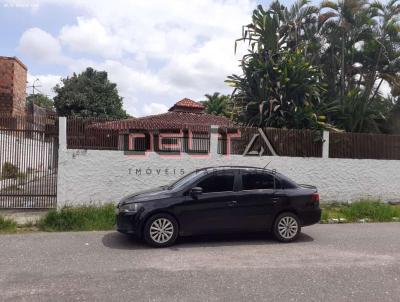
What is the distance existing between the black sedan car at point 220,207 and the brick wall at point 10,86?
1036 centimetres

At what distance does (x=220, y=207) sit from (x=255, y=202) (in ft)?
2.32

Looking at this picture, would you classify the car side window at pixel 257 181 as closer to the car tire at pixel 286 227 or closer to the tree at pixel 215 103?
the car tire at pixel 286 227

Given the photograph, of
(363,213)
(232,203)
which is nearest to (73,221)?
(232,203)

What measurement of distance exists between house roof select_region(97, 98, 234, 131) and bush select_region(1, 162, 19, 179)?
2765mm

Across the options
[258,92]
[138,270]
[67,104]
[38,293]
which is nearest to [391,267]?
[138,270]

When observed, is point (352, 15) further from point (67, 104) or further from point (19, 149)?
point (67, 104)

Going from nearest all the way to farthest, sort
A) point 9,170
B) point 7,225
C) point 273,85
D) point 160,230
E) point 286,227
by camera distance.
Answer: point 160,230 → point 286,227 → point 7,225 → point 9,170 → point 273,85

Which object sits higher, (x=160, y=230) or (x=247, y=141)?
(x=247, y=141)

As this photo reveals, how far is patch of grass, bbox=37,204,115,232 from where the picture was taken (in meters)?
8.73

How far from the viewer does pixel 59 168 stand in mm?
10133

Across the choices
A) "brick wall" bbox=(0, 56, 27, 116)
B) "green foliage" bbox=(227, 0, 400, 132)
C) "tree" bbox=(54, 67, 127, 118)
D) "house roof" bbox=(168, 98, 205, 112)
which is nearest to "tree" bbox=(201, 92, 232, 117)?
"tree" bbox=(54, 67, 127, 118)

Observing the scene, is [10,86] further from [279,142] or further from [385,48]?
[385,48]

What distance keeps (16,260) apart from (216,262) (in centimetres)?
306

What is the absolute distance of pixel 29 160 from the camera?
1052 cm
